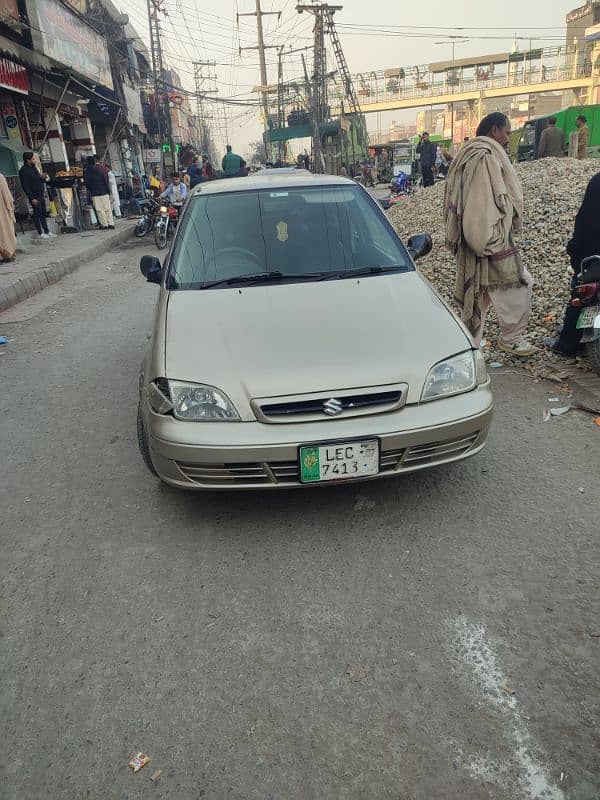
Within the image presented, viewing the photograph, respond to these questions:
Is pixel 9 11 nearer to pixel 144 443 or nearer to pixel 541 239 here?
pixel 541 239

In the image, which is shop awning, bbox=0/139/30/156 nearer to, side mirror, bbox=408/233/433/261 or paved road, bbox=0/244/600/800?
paved road, bbox=0/244/600/800

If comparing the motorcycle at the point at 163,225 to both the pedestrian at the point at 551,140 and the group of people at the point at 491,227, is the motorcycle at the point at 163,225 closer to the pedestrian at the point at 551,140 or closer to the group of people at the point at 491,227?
the group of people at the point at 491,227

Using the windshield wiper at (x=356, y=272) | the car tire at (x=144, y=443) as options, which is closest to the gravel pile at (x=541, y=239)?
the windshield wiper at (x=356, y=272)

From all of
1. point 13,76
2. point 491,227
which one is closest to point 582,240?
point 491,227

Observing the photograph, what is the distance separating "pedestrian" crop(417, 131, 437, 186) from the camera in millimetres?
18703

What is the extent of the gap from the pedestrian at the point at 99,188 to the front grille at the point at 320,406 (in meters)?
15.2

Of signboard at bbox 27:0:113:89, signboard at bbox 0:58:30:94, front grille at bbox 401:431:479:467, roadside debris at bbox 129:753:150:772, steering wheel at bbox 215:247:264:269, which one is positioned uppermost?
signboard at bbox 27:0:113:89

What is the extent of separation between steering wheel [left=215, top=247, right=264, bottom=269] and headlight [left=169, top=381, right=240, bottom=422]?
1225 mm

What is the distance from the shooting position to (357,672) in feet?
6.48

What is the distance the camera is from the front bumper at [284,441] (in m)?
2.46

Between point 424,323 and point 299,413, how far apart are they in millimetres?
896

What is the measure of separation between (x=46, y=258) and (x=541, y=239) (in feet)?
30.3

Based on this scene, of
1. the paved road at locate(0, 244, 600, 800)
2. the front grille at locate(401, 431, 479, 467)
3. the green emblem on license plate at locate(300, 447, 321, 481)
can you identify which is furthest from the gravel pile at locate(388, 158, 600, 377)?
the green emblem on license plate at locate(300, 447, 321, 481)

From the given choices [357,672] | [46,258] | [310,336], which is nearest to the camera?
[357,672]
